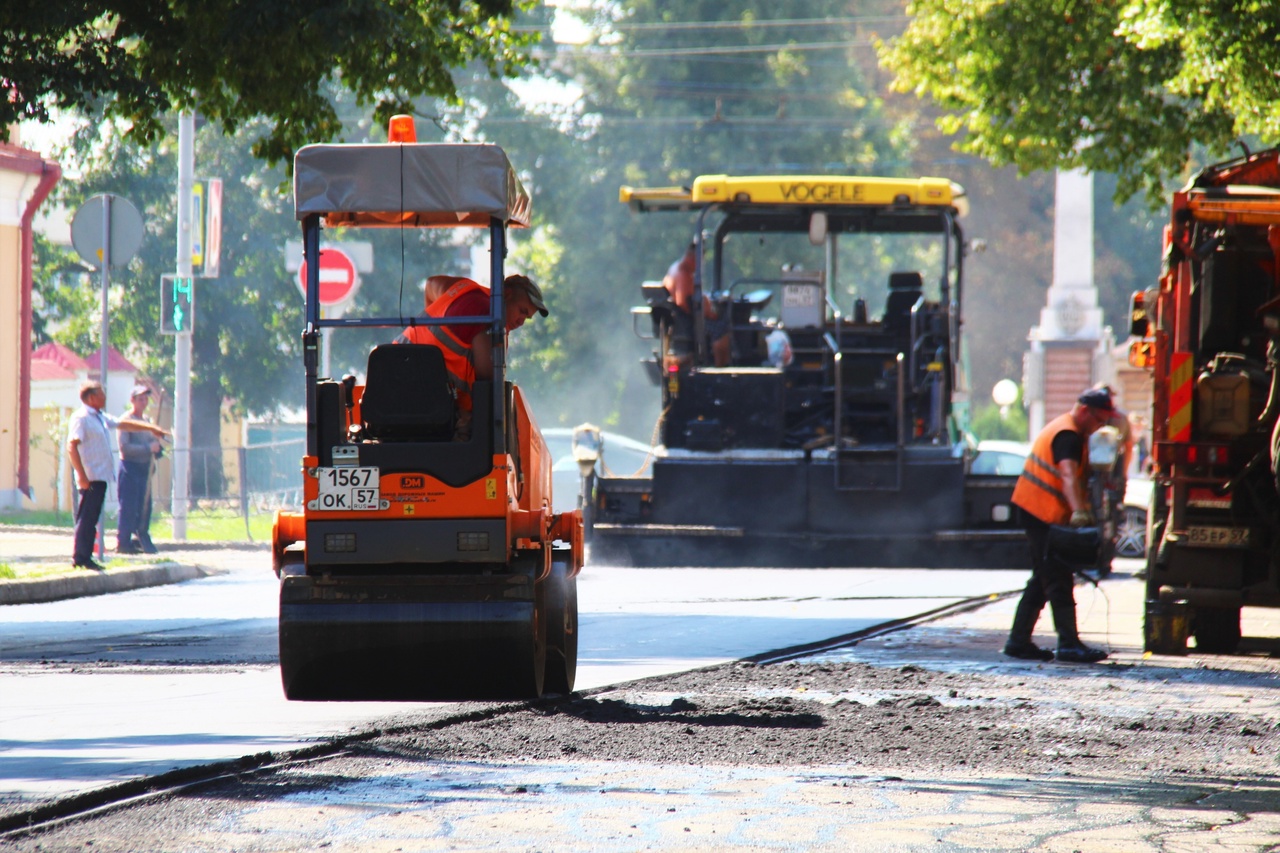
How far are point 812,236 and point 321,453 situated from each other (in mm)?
9926

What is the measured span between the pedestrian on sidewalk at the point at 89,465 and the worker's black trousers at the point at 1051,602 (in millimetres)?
7868

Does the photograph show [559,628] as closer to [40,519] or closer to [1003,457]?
[1003,457]

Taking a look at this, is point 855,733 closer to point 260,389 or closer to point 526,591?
point 526,591

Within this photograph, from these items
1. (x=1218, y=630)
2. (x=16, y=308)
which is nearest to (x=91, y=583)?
(x=1218, y=630)

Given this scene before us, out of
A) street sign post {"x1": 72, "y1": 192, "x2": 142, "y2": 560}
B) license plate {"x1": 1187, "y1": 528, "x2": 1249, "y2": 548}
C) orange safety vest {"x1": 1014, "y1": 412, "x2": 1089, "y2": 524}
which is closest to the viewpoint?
license plate {"x1": 1187, "y1": 528, "x2": 1249, "y2": 548}

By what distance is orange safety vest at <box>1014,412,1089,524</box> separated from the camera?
1027 centimetres

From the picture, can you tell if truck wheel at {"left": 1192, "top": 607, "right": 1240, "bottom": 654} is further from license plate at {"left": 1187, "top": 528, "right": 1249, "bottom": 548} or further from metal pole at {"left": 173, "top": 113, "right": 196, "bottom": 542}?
metal pole at {"left": 173, "top": 113, "right": 196, "bottom": 542}

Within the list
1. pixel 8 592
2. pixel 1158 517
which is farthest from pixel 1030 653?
pixel 8 592

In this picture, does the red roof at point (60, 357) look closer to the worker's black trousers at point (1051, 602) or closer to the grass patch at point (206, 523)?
the grass patch at point (206, 523)

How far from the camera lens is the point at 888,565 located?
14430 mm

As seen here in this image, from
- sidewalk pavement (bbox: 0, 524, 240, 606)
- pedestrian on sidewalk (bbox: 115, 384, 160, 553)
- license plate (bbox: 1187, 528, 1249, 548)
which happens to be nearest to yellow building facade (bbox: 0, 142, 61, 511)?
sidewalk pavement (bbox: 0, 524, 240, 606)

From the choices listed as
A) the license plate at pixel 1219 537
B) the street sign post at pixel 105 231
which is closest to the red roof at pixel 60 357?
the street sign post at pixel 105 231

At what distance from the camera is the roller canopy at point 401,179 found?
6.91 m

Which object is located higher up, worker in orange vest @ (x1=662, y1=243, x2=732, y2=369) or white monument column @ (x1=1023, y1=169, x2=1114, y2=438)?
white monument column @ (x1=1023, y1=169, x2=1114, y2=438)
